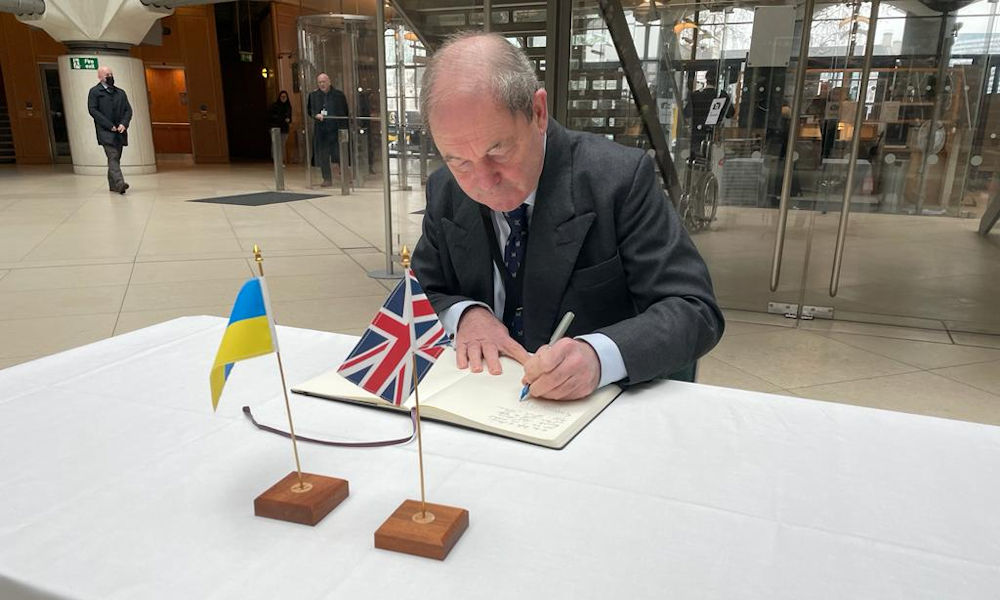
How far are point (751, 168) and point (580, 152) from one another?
354cm

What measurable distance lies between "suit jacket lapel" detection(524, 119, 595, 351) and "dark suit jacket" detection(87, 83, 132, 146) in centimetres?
1040

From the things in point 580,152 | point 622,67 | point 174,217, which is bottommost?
point 174,217

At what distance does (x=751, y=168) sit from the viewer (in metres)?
4.57

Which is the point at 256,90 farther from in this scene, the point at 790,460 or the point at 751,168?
the point at 790,460

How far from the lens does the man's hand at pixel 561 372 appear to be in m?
1.04

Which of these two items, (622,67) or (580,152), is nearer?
(580,152)

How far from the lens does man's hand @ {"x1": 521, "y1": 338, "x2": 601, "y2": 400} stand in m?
1.04

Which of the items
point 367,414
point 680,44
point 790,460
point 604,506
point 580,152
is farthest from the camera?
point 680,44

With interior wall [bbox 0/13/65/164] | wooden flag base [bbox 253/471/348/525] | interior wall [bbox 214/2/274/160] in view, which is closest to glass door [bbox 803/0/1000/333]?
wooden flag base [bbox 253/471/348/525]

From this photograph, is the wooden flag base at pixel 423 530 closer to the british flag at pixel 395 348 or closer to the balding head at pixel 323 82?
the british flag at pixel 395 348

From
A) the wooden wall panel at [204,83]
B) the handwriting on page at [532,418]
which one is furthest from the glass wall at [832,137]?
the wooden wall panel at [204,83]

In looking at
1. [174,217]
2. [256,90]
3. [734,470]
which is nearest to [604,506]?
[734,470]

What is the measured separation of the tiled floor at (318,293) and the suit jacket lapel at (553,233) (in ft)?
6.17

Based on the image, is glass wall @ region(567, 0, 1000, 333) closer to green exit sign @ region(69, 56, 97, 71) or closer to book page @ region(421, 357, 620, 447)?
book page @ region(421, 357, 620, 447)
